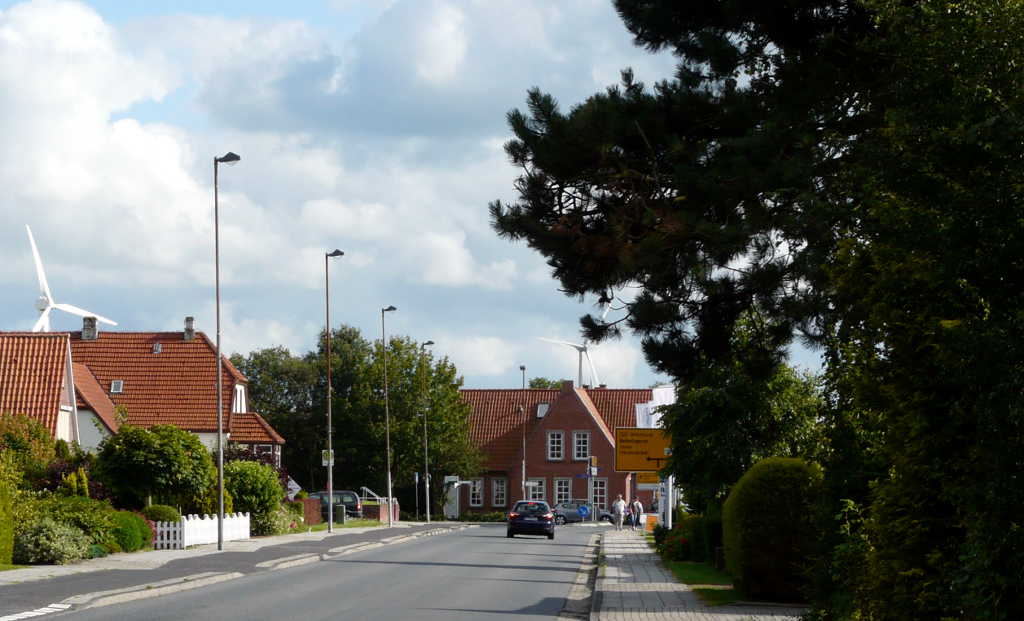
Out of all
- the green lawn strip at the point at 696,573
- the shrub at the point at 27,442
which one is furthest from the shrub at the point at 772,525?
the shrub at the point at 27,442

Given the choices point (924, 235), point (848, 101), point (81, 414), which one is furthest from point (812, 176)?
point (81, 414)

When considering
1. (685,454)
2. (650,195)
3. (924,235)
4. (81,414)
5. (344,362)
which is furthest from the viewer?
(344,362)

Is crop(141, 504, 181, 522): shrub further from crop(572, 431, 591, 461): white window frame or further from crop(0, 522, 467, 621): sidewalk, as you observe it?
crop(572, 431, 591, 461): white window frame

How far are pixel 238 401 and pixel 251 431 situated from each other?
5.25 metres

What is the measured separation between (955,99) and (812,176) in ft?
19.1

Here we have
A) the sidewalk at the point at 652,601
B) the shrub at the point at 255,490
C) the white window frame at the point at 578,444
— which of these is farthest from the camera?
the white window frame at the point at 578,444

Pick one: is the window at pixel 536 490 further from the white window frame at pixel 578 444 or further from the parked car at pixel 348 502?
the parked car at pixel 348 502

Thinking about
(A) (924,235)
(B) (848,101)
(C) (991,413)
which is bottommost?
(C) (991,413)

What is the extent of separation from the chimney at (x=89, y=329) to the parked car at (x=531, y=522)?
106ft

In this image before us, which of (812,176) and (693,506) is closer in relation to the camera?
(812,176)

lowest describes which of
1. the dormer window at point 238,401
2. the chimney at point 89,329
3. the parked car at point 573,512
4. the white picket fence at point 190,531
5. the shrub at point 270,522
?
the parked car at point 573,512

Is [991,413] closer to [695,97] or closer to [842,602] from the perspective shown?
[842,602]

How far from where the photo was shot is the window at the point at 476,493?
96.7m

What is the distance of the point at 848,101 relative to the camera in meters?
14.6
